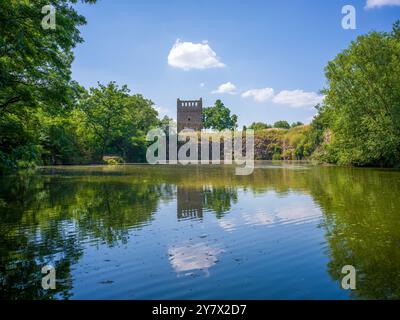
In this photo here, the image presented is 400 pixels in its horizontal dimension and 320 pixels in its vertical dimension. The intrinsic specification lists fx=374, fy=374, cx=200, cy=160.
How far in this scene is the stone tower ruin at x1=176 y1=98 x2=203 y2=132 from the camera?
4400 inches

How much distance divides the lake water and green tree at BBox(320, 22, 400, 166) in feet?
85.2

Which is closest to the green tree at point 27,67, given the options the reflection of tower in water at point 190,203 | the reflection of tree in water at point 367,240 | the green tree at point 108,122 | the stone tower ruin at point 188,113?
the reflection of tower in water at point 190,203

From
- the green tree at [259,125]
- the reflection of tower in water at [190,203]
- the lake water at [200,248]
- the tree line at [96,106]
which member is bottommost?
the lake water at [200,248]

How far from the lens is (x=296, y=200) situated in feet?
53.0

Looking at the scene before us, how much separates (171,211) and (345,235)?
6.11m

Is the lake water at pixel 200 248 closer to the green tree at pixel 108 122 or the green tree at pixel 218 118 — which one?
the green tree at pixel 108 122

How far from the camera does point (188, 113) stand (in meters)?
112

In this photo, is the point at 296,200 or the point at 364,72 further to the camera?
the point at 364,72

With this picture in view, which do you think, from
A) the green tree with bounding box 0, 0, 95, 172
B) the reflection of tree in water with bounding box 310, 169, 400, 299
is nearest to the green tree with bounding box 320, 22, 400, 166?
the reflection of tree in water with bounding box 310, 169, 400, 299

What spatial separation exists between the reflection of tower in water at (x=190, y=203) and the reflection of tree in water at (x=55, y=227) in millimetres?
1002

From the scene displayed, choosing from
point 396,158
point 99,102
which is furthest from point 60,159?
point 396,158

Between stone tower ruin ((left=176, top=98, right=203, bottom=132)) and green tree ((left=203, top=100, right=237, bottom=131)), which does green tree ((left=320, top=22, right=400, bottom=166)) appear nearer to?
stone tower ruin ((left=176, top=98, right=203, bottom=132))

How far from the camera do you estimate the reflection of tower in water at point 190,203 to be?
12732 mm
